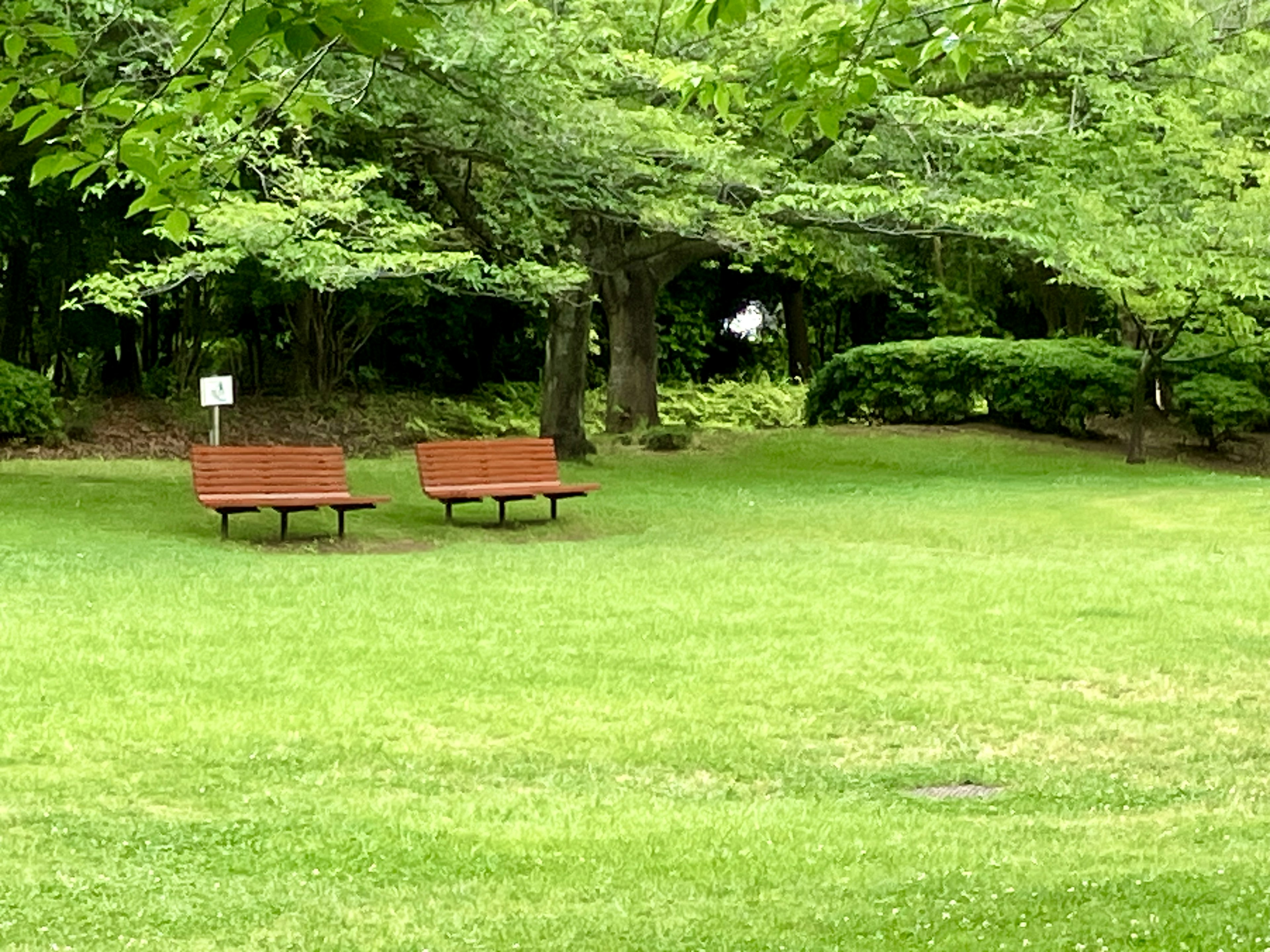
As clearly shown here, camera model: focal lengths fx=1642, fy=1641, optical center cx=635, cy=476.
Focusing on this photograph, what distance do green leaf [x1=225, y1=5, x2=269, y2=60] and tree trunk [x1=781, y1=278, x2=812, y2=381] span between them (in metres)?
A: 30.1

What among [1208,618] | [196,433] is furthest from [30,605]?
[196,433]

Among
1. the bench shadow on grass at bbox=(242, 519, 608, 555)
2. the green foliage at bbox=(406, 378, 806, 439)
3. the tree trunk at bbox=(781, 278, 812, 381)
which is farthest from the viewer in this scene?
the tree trunk at bbox=(781, 278, 812, 381)

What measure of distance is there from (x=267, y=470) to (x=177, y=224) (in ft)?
34.3

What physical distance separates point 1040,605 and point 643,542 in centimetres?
421

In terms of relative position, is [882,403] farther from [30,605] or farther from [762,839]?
[762,839]

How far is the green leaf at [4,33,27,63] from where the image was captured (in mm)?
3691

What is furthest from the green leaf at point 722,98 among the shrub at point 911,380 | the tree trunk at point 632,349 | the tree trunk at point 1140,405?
the shrub at point 911,380

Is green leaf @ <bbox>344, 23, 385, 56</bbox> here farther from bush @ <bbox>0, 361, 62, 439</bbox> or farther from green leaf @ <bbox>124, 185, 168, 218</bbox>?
bush @ <bbox>0, 361, 62, 439</bbox>

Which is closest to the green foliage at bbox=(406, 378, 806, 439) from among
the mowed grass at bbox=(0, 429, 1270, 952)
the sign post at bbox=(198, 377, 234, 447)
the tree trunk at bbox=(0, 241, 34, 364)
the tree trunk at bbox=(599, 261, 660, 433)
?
the tree trunk at bbox=(599, 261, 660, 433)

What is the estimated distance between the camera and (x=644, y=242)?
21531 millimetres

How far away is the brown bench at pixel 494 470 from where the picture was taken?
15070mm

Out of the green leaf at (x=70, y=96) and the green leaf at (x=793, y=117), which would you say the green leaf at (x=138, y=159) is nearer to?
the green leaf at (x=70, y=96)

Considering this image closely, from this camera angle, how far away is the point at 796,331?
3359 centimetres

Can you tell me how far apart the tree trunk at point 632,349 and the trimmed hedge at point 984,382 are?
3.30 metres
